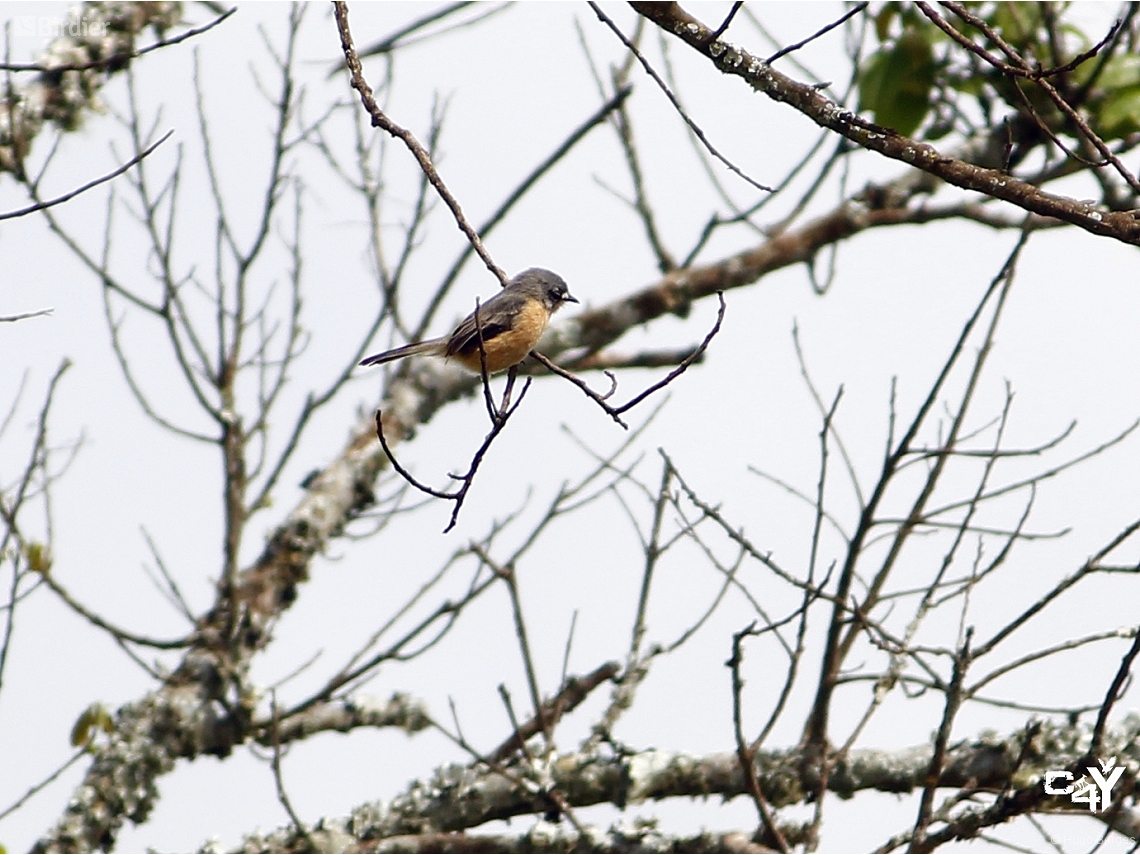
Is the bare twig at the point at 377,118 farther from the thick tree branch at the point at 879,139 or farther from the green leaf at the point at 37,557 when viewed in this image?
the green leaf at the point at 37,557

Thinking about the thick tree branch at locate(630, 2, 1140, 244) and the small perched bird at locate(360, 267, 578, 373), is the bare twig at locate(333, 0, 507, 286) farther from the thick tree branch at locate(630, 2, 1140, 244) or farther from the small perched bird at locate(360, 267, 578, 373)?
the small perched bird at locate(360, 267, 578, 373)

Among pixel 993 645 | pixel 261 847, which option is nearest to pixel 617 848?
pixel 261 847

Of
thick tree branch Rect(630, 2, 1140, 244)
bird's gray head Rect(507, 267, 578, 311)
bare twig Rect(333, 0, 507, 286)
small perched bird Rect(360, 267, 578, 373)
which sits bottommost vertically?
thick tree branch Rect(630, 2, 1140, 244)

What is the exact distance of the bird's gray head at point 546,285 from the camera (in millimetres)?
4703

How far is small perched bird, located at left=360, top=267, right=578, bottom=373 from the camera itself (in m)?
4.31

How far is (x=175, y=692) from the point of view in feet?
17.5

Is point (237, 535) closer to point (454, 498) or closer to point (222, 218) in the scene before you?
point (222, 218)

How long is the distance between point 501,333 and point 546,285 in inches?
21.3

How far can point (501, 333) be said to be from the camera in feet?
14.1

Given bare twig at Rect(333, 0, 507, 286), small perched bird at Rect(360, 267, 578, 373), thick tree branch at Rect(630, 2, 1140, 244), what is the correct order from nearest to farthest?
thick tree branch at Rect(630, 2, 1140, 244)
bare twig at Rect(333, 0, 507, 286)
small perched bird at Rect(360, 267, 578, 373)

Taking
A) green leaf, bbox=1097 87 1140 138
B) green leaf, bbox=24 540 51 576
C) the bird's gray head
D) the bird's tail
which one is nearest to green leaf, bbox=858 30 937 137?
green leaf, bbox=1097 87 1140 138

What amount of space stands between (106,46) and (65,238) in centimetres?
122

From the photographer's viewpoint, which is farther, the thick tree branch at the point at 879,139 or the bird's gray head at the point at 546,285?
the bird's gray head at the point at 546,285

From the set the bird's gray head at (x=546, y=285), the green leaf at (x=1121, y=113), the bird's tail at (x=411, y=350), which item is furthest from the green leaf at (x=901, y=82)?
the bird's tail at (x=411, y=350)
